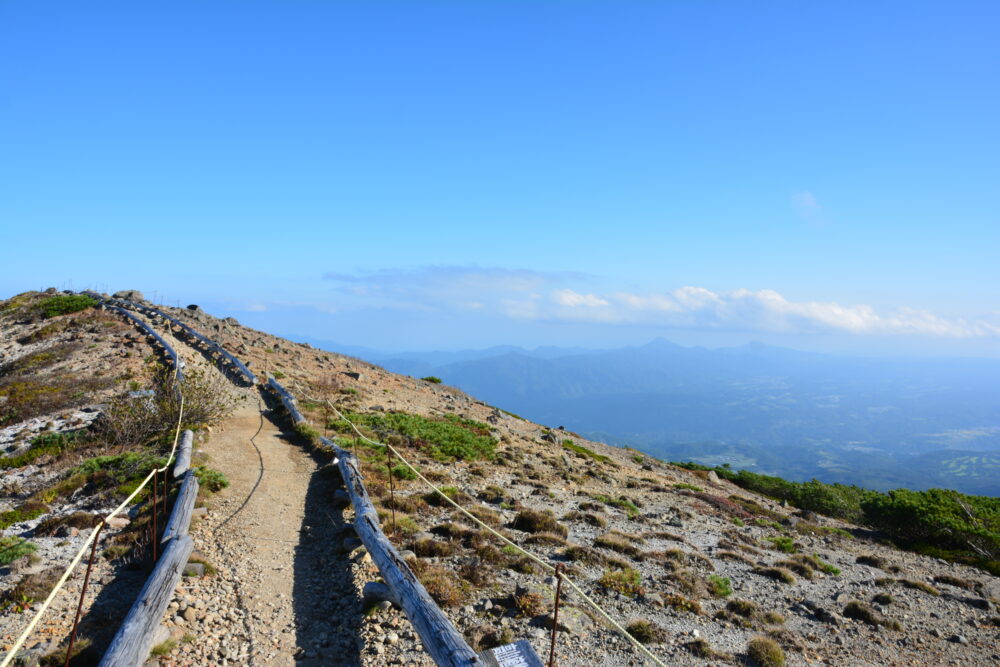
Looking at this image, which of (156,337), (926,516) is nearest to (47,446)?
(156,337)

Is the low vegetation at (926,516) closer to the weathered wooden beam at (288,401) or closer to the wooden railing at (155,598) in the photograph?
the wooden railing at (155,598)

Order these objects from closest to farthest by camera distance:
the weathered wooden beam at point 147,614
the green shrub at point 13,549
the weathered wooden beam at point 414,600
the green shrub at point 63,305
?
1. the weathered wooden beam at point 147,614
2. the weathered wooden beam at point 414,600
3. the green shrub at point 13,549
4. the green shrub at point 63,305

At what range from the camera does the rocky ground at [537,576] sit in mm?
8406

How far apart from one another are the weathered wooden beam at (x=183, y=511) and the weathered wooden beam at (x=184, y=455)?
109 centimetres

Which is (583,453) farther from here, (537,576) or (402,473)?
(537,576)

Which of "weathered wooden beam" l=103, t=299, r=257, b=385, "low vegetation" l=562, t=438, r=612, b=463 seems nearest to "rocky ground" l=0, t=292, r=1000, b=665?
"weathered wooden beam" l=103, t=299, r=257, b=385

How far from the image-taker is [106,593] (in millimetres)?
8391

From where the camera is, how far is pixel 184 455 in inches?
558

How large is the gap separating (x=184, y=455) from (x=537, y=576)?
10.4 meters

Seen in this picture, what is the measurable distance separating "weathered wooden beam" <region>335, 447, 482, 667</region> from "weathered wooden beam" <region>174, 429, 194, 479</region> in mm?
5151

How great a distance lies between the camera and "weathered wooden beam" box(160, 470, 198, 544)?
9752mm

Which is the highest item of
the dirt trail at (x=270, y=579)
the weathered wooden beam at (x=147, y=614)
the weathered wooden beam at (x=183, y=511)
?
the weathered wooden beam at (x=147, y=614)

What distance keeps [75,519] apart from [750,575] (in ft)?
54.9

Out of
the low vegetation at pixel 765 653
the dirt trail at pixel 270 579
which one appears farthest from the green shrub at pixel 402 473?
the low vegetation at pixel 765 653
